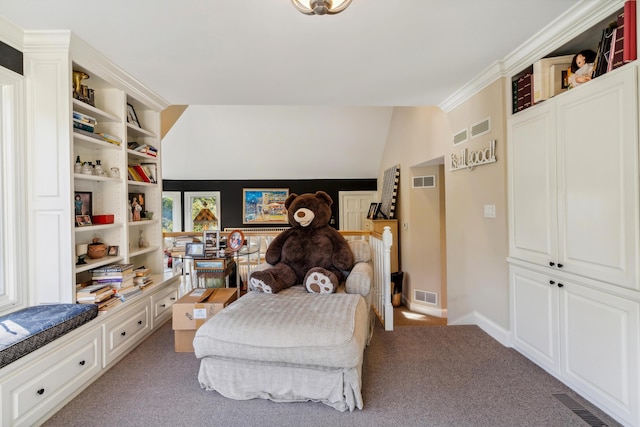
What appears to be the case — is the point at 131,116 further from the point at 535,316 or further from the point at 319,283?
the point at 535,316

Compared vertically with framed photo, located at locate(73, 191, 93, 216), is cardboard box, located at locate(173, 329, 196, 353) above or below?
below

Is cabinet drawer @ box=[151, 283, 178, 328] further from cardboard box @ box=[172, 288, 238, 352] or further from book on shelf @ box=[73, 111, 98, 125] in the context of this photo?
book on shelf @ box=[73, 111, 98, 125]

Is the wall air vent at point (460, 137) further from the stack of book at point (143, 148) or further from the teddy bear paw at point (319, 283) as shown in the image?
the stack of book at point (143, 148)

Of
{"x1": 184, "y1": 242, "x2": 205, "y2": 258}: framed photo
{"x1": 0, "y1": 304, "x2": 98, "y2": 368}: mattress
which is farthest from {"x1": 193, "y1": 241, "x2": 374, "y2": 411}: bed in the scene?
{"x1": 184, "y1": 242, "x2": 205, "y2": 258}: framed photo

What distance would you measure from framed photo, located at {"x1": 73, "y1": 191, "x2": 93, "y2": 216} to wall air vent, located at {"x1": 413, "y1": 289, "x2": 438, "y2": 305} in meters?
4.39

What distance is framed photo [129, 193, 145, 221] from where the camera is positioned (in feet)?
9.80

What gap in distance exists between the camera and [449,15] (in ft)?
6.07

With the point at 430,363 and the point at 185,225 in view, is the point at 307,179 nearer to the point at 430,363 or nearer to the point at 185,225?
the point at 185,225

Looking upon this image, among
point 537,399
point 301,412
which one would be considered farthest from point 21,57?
point 537,399

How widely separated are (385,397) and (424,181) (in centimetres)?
356

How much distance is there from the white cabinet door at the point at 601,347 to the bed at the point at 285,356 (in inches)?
50.5

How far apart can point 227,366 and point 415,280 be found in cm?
371

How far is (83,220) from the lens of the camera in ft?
7.56

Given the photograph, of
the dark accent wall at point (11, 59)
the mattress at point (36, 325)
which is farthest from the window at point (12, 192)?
the mattress at point (36, 325)
